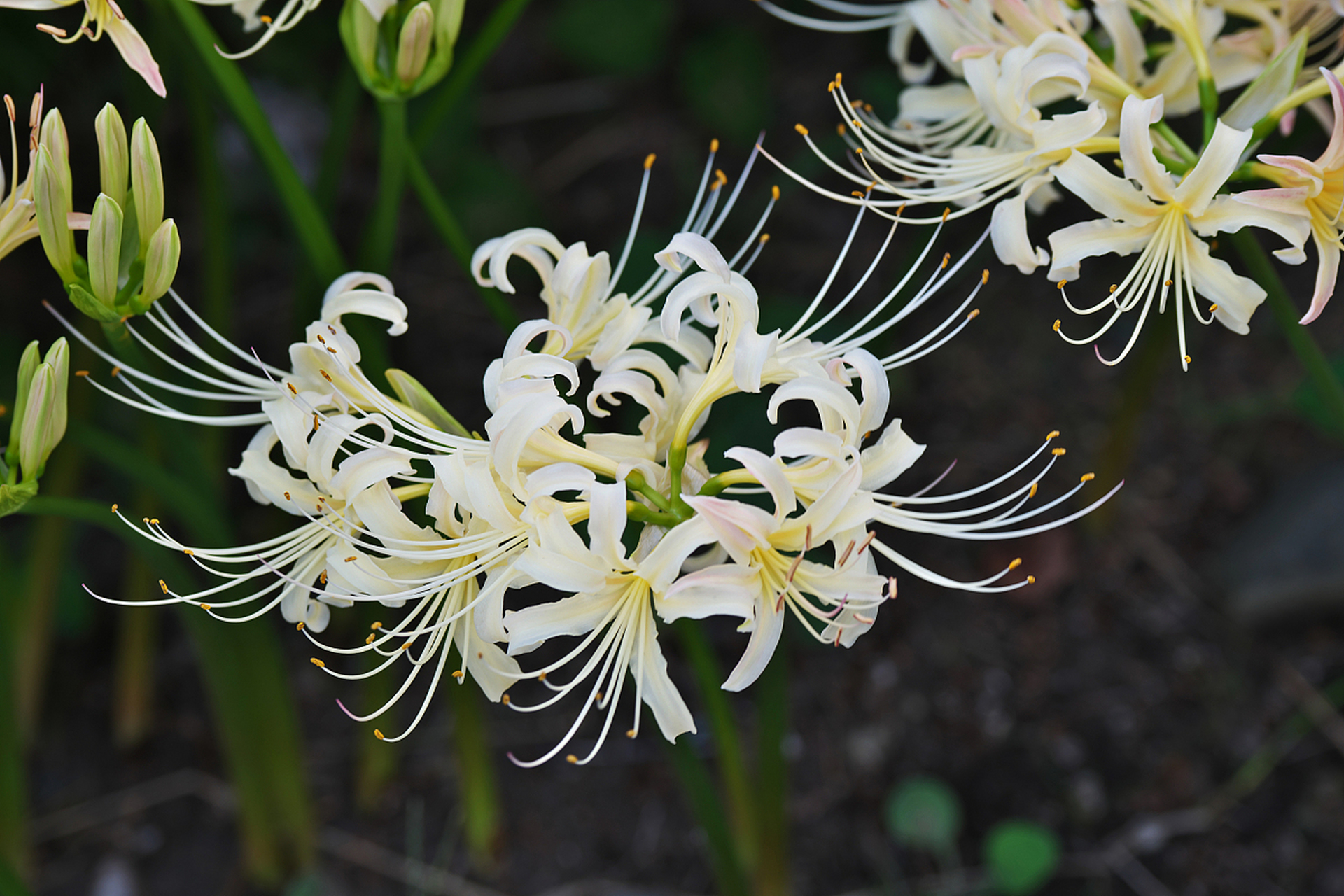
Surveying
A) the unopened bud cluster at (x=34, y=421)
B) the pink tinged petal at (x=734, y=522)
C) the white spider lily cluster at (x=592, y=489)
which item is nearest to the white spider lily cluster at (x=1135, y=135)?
the white spider lily cluster at (x=592, y=489)

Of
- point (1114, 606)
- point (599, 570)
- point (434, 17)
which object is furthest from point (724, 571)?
point (1114, 606)

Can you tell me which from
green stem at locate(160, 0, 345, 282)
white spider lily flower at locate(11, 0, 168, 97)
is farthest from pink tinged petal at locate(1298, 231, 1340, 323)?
white spider lily flower at locate(11, 0, 168, 97)

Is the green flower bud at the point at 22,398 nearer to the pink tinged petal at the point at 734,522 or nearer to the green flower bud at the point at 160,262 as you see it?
the green flower bud at the point at 160,262

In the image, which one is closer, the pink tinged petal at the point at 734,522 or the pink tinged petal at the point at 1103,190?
the pink tinged petal at the point at 734,522

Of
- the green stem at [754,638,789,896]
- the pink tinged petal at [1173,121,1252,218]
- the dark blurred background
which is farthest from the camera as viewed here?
the dark blurred background

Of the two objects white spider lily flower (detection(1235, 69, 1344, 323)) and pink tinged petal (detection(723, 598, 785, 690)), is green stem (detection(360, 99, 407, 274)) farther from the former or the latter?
Result: white spider lily flower (detection(1235, 69, 1344, 323))

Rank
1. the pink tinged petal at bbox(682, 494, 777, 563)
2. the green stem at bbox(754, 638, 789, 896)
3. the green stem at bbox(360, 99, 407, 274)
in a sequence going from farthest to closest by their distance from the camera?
the green stem at bbox(754, 638, 789, 896) → the green stem at bbox(360, 99, 407, 274) → the pink tinged petal at bbox(682, 494, 777, 563)
